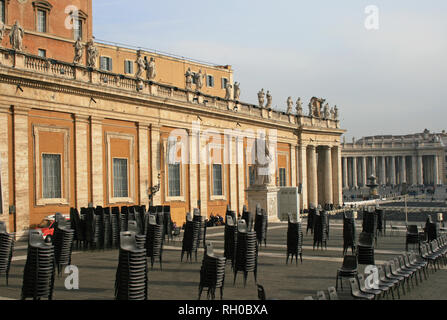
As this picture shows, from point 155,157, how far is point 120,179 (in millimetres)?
3240

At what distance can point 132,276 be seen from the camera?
36.5ft


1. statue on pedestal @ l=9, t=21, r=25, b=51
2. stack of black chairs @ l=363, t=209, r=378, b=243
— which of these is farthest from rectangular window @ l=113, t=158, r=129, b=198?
stack of black chairs @ l=363, t=209, r=378, b=243

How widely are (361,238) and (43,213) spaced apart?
15687 mm

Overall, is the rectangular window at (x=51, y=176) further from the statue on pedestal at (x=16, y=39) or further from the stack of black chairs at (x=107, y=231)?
the stack of black chairs at (x=107, y=231)

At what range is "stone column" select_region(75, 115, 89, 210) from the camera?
94.3 feet

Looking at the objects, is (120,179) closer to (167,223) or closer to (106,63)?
(167,223)

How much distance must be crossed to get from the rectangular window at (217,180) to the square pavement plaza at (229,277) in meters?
17.5

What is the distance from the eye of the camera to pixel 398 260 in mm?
15141

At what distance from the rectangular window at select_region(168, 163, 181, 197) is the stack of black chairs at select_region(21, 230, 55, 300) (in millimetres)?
23958

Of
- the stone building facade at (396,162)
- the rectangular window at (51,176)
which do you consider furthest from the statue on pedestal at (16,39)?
the stone building facade at (396,162)

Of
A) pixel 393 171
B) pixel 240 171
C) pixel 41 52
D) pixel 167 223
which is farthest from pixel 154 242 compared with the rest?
pixel 393 171

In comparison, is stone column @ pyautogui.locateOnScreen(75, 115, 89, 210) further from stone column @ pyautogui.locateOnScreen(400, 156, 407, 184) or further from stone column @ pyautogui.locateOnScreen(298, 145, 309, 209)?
stone column @ pyautogui.locateOnScreen(400, 156, 407, 184)
